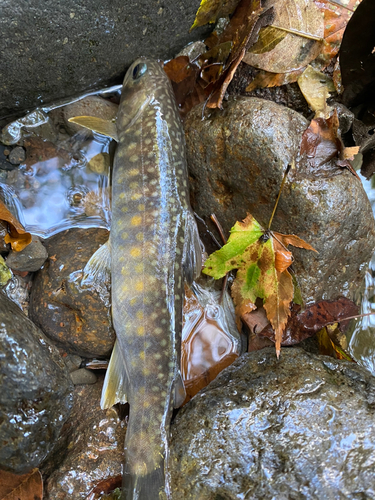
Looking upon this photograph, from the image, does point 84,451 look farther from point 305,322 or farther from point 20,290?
point 305,322

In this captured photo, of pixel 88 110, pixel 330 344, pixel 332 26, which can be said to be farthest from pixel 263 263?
pixel 332 26

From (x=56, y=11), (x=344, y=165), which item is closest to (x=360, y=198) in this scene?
(x=344, y=165)

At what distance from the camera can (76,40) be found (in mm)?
3240

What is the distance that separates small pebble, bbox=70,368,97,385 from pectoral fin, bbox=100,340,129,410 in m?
0.34

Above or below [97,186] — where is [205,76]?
above

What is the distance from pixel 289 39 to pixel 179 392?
3.34 m

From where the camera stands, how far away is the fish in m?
3.00

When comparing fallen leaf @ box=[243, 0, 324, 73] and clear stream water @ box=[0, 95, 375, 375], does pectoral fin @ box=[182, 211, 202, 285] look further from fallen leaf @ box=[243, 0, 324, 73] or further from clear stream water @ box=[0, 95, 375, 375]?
fallen leaf @ box=[243, 0, 324, 73]

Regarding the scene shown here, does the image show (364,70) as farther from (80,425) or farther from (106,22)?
(80,425)

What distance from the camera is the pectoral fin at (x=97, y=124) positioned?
131 inches

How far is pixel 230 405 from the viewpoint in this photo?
2871 millimetres

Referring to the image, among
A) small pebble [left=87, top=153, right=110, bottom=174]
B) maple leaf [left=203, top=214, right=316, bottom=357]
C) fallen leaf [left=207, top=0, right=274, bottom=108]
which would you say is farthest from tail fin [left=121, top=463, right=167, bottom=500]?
fallen leaf [left=207, top=0, right=274, bottom=108]

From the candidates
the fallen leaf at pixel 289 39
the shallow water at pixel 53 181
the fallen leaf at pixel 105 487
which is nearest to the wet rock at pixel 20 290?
the shallow water at pixel 53 181

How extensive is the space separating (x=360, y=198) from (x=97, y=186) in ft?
8.05
